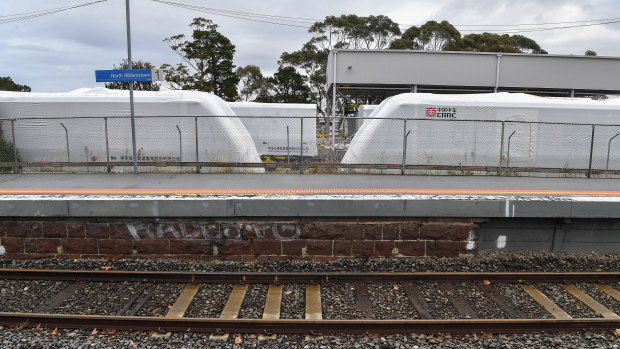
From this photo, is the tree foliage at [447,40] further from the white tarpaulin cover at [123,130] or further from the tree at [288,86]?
the white tarpaulin cover at [123,130]

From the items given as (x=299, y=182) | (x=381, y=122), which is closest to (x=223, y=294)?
(x=299, y=182)

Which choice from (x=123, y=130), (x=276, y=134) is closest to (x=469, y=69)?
(x=276, y=134)

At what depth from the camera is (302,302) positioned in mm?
5086

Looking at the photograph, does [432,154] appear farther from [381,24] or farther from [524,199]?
[381,24]

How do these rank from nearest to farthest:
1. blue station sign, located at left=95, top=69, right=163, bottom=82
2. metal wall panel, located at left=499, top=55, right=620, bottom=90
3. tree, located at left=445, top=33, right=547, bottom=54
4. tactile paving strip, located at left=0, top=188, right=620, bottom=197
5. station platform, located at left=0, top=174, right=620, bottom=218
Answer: station platform, located at left=0, top=174, right=620, bottom=218 < tactile paving strip, located at left=0, top=188, right=620, bottom=197 < blue station sign, located at left=95, top=69, right=163, bottom=82 < metal wall panel, located at left=499, top=55, right=620, bottom=90 < tree, located at left=445, top=33, right=547, bottom=54

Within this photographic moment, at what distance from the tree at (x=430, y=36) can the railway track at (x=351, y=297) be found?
4782 centimetres

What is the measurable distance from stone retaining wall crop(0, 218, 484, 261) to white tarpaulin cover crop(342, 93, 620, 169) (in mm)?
5496

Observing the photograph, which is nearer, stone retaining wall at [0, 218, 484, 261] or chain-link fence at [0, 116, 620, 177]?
stone retaining wall at [0, 218, 484, 261]

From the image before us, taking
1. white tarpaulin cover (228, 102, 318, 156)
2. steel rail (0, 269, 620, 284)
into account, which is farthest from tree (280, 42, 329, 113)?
steel rail (0, 269, 620, 284)

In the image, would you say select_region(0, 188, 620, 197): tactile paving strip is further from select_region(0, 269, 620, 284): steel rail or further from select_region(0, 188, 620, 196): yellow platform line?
select_region(0, 269, 620, 284): steel rail

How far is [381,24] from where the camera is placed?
50312 mm

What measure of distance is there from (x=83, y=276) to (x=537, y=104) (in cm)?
1298

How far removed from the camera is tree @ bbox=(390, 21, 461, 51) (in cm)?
4891

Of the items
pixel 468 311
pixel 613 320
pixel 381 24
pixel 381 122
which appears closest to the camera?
pixel 613 320
